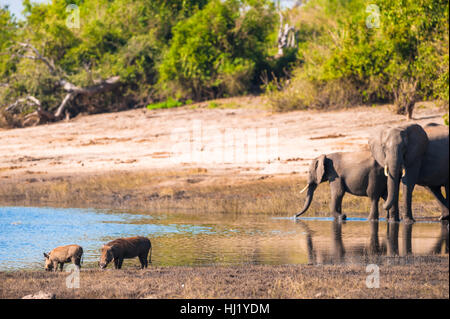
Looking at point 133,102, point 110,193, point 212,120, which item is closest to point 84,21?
point 133,102

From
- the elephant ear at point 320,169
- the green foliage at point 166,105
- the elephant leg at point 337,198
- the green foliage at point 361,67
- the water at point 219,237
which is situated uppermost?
the green foliage at point 361,67

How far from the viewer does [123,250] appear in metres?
10.6

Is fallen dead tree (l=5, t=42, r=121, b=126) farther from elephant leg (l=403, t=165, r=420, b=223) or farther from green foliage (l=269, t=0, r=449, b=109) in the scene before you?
elephant leg (l=403, t=165, r=420, b=223)

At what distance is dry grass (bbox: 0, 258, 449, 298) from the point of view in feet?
26.5

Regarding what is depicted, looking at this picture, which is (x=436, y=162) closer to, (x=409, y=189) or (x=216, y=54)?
(x=409, y=189)

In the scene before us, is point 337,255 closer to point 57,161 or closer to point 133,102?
point 57,161

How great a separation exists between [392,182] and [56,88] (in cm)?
1945

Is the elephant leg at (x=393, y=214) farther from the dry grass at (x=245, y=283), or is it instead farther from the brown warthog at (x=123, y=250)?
the brown warthog at (x=123, y=250)

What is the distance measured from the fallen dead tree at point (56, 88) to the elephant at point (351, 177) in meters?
15.5

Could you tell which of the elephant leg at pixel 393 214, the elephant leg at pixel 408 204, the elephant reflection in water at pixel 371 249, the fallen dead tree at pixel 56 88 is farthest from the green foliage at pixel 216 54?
the elephant reflection in water at pixel 371 249

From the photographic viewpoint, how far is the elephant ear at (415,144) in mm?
14609

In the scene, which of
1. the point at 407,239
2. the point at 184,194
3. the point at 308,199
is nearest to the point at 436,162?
the point at 407,239

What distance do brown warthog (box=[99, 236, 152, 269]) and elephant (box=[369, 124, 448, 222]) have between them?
587 cm

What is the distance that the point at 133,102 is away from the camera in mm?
31094
